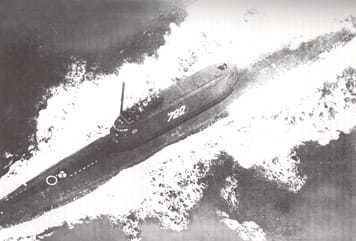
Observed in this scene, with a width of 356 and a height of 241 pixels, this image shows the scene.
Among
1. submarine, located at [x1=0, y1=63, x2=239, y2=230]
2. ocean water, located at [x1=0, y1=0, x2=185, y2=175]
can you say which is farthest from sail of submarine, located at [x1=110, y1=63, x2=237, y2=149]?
ocean water, located at [x1=0, y1=0, x2=185, y2=175]

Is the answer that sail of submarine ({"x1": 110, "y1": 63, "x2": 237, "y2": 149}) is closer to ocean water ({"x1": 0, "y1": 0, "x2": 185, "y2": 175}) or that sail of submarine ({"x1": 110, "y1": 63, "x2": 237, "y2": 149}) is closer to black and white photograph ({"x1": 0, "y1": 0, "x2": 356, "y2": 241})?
black and white photograph ({"x1": 0, "y1": 0, "x2": 356, "y2": 241})

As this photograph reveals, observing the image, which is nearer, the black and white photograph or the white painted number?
A: the black and white photograph

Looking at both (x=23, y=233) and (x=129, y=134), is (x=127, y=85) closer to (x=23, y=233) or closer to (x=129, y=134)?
(x=129, y=134)

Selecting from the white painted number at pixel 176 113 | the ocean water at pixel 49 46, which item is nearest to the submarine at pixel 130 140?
the white painted number at pixel 176 113

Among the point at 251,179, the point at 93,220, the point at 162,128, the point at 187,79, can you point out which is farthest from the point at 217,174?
the point at 93,220

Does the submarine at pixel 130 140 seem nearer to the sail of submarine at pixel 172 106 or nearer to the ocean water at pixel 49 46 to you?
the sail of submarine at pixel 172 106

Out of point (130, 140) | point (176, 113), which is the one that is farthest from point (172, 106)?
point (130, 140)

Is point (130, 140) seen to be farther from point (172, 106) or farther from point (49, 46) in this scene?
point (49, 46)
